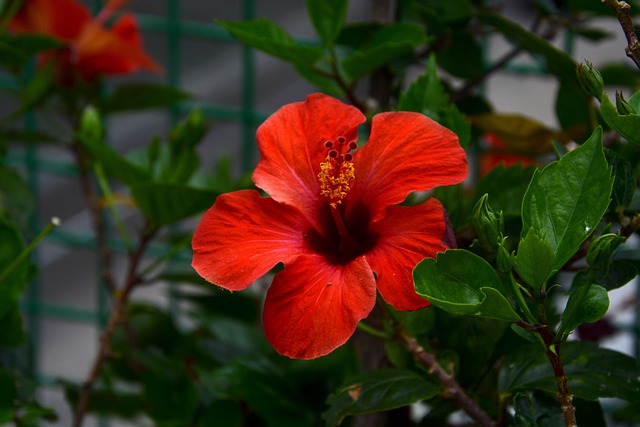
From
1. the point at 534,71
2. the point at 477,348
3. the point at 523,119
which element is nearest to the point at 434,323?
the point at 477,348

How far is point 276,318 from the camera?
43cm

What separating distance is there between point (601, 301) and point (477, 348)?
14 cm

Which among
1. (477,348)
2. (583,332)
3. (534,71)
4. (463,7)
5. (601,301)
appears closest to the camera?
(601,301)

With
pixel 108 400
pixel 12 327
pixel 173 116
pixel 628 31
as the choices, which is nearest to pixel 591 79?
pixel 628 31

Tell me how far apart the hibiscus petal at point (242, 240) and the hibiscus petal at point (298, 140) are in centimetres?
1

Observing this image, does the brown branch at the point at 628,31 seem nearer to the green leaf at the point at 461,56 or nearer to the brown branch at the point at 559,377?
the brown branch at the point at 559,377

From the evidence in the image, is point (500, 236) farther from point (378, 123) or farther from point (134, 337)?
point (134, 337)

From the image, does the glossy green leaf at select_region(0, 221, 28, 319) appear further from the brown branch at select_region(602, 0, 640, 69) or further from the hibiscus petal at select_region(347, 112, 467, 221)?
the brown branch at select_region(602, 0, 640, 69)

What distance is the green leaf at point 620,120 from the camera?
40 centimetres

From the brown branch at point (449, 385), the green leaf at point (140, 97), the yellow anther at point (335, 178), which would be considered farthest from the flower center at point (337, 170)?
the green leaf at point (140, 97)

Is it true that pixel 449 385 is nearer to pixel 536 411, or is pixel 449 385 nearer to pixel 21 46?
pixel 536 411

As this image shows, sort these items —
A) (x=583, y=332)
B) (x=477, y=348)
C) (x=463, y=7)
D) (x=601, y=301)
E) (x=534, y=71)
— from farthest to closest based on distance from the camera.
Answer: (x=534, y=71) → (x=583, y=332) → (x=463, y=7) → (x=477, y=348) → (x=601, y=301)

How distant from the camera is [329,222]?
0.50 metres

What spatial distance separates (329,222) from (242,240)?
7 cm
